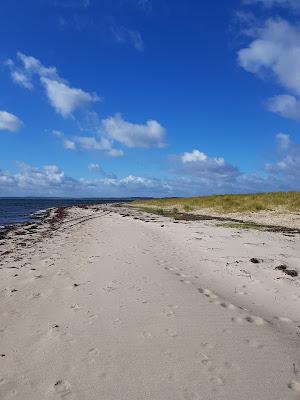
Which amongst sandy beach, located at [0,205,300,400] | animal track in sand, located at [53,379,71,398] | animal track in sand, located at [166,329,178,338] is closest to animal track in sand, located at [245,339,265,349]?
sandy beach, located at [0,205,300,400]

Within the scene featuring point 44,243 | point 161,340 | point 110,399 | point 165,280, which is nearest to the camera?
point 110,399

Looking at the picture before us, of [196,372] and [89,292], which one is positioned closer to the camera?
[196,372]

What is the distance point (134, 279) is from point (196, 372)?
5670 mm

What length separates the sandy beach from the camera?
17.5 ft

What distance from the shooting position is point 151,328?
729 centimetres

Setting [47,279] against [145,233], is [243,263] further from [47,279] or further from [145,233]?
[145,233]

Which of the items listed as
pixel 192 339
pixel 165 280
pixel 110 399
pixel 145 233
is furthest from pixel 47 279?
pixel 145 233

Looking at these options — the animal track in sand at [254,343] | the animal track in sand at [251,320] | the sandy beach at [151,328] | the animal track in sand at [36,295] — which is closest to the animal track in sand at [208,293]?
the sandy beach at [151,328]

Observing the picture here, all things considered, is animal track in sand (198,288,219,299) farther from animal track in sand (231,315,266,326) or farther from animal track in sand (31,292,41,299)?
animal track in sand (31,292,41,299)

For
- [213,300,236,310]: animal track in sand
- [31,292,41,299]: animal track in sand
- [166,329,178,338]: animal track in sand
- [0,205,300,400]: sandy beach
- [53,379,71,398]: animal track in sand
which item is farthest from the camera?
[31,292,41,299]: animal track in sand

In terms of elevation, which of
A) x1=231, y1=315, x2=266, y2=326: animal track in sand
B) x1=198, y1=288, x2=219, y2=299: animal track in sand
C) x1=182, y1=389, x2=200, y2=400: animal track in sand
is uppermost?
x1=198, y1=288, x2=219, y2=299: animal track in sand

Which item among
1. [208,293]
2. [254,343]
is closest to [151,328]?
[254,343]

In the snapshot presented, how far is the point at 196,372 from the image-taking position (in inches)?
221

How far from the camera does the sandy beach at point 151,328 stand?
5.32 metres
